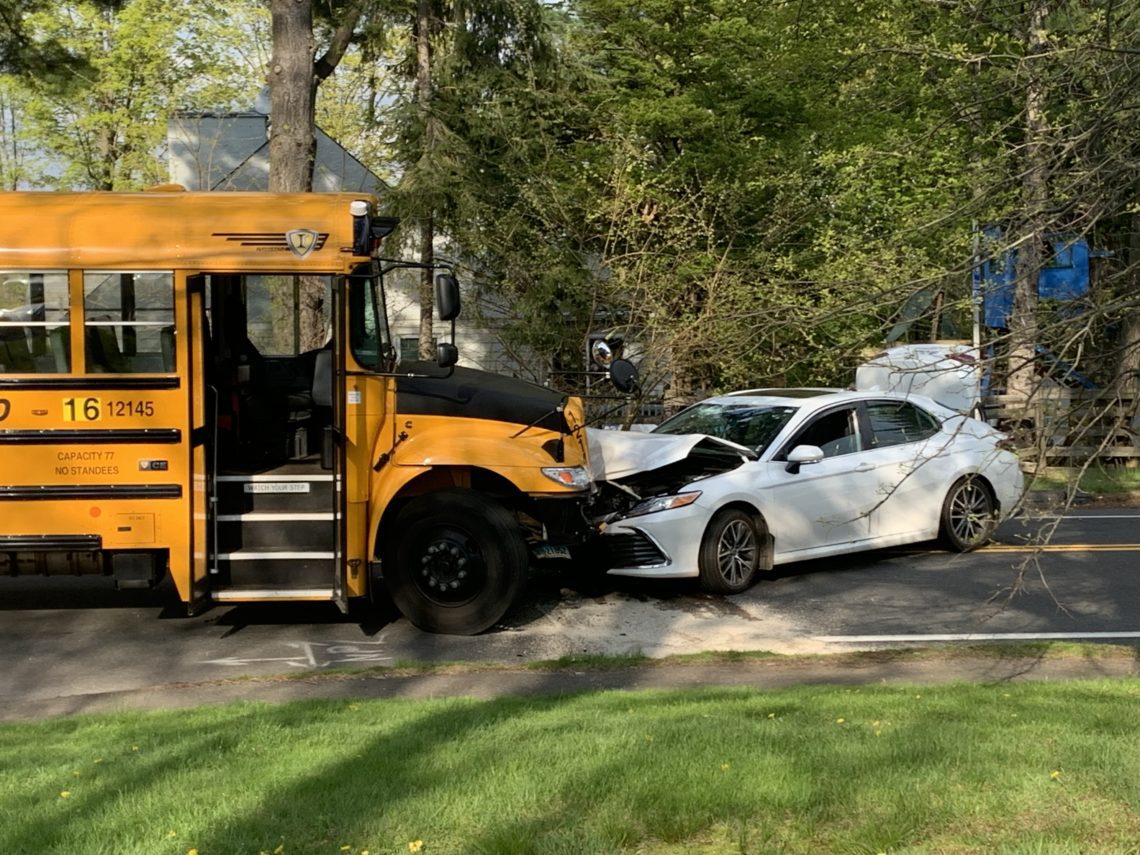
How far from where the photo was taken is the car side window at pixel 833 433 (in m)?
10.4

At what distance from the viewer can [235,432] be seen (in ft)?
27.6

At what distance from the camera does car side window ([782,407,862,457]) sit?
1044cm

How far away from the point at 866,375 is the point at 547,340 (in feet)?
18.4

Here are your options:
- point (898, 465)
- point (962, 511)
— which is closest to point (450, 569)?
point (898, 465)

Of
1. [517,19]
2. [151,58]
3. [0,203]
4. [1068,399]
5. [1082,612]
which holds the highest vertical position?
[151,58]

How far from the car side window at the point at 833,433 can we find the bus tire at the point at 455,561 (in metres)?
3.32

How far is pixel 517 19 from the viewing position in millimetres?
20641

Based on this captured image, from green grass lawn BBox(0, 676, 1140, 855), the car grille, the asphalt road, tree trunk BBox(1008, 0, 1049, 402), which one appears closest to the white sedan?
the car grille

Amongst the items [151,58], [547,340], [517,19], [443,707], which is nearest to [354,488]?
[443,707]

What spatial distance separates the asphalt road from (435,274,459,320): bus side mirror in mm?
2402

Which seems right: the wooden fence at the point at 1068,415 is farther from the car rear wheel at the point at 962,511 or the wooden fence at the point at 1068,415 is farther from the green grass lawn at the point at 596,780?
the car rear wheel at the point at 962,511

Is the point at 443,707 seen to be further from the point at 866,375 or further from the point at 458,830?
the point at 866,375

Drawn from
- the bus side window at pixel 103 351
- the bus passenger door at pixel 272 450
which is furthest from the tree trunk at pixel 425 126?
the bus side window at pixel 103 351

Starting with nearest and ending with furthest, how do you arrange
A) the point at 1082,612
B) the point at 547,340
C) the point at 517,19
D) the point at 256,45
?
the point at 1082,612, the point at 547,340, the point at 517,19, the point at 256,45
